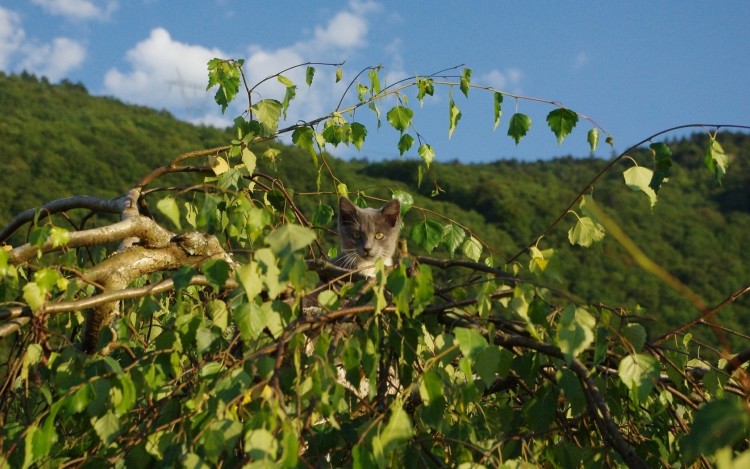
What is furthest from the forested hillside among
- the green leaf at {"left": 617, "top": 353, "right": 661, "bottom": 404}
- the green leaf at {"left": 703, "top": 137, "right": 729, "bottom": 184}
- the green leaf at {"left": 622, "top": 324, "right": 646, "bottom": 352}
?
the green leaf at {"left": 617, "top": 353, "right": 661, "bottom": 404}

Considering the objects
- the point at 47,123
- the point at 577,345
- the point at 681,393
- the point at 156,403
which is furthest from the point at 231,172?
the point at 47,123

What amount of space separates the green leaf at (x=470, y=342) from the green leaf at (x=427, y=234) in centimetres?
175

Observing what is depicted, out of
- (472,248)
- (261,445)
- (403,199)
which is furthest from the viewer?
(403,199)

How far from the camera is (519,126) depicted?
3.94 metres

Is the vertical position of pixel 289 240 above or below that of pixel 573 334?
above

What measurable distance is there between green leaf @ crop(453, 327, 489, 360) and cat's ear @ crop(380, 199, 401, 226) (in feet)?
13.3

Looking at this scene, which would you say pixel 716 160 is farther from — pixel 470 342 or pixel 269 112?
pixel 269 112

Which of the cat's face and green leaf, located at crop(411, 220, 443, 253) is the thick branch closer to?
green leaf, located at crop(411, 220, 443, 253)

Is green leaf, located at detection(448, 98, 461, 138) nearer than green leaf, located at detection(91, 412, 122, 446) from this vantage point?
No

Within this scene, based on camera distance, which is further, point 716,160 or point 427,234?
point 427,234

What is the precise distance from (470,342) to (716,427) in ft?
2.85

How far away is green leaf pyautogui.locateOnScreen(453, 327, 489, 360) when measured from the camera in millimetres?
2547

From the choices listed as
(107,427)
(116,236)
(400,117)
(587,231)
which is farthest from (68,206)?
(587,231)

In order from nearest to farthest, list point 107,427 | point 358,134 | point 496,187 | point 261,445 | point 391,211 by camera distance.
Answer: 1. point 261,445
2. point 107,427
3. point 358,134
4. point 391,211
5. point 496,187
